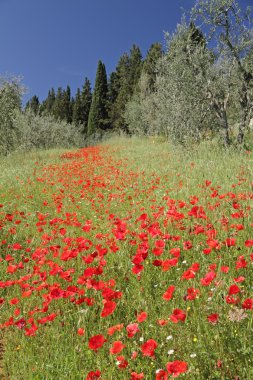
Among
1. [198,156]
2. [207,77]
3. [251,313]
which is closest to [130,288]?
[251,313]

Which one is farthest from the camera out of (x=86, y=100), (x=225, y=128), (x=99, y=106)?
(x=86, y=100)

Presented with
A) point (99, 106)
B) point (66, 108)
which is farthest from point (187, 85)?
point (66, 108)

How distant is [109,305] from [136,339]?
0.80 metres

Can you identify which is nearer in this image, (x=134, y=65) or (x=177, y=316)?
(x=177, y=316)

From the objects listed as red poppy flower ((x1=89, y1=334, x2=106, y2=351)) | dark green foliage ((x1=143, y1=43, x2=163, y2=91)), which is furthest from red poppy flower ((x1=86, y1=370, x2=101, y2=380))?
dark green foliage ((x1=143, y1=43, x2=163, y2=91))

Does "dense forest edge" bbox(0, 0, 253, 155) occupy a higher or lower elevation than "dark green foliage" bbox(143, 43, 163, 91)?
lower

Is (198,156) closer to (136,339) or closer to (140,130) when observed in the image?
(136,339)

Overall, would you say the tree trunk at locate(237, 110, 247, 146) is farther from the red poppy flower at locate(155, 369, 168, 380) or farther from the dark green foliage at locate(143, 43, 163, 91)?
the dark green foliage at locate(143, 43, 163, 91)

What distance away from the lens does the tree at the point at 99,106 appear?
199 feet

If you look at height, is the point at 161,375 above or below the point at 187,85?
below

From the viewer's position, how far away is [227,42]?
15.1 metres

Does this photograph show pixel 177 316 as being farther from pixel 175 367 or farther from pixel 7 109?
pixel 7 109

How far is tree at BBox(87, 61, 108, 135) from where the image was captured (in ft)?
199

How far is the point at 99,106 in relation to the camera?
2400 inches
